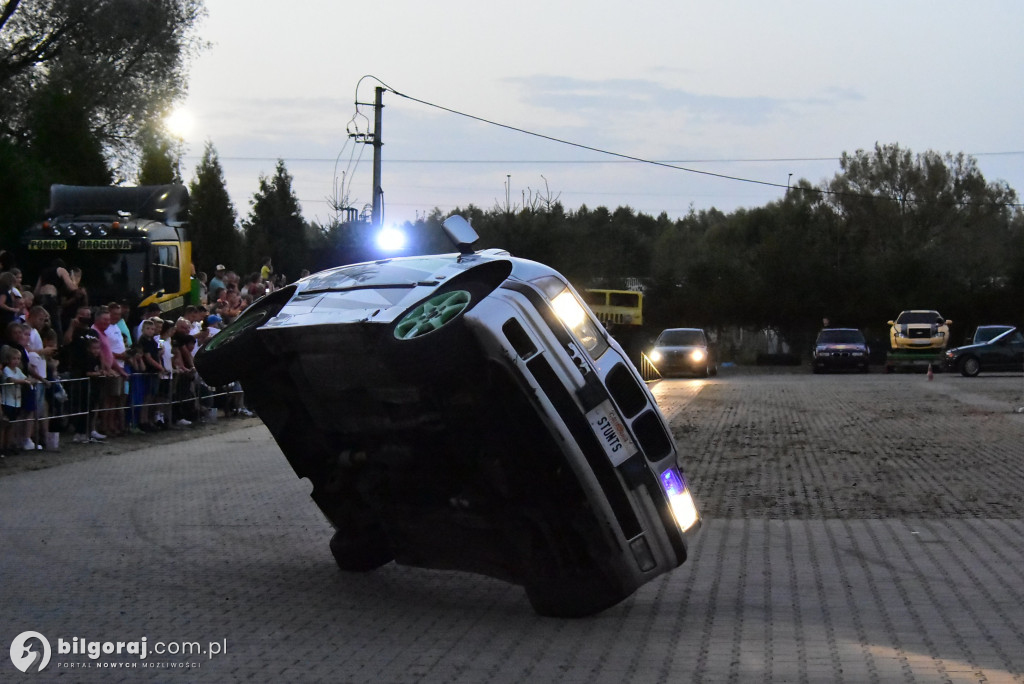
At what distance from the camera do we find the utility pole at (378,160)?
Result: 37503 millimetres

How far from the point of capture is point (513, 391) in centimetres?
694

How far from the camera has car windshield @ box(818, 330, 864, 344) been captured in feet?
156

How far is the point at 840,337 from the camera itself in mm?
47812

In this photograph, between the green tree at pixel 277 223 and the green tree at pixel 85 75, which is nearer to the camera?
the green tree at pixel 85 75

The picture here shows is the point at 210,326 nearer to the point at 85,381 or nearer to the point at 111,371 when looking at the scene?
the point at 111,371

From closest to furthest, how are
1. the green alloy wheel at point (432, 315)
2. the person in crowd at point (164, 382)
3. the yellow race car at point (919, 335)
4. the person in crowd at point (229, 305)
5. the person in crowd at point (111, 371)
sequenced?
the green alloy wheel at point (432, 315) < the person in crowd at point (111, 371) < the person in crowd at point (164, 382) < the person in crowd at point (229, 305) < the yellow race car at point (919, 335)

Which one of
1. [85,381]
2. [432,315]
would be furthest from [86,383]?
[432,315]

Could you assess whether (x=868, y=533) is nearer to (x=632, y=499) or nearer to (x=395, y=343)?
(x=632, y=499)

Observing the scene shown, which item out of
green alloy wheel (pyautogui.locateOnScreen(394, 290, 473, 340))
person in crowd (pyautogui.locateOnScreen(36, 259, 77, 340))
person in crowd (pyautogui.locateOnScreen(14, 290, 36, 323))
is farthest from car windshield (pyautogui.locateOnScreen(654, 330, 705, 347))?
green alloy wheel (pyautogui.locateOnScreen(394, 290, 473, 340))

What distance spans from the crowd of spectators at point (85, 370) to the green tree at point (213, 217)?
45263mm

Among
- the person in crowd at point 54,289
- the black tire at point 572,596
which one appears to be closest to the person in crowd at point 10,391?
the person in crowd at point 54,289

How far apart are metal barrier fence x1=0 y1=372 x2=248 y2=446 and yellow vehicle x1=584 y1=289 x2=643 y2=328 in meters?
34.7

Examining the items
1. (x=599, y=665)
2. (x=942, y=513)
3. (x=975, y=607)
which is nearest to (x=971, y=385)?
(x=942, y=513)

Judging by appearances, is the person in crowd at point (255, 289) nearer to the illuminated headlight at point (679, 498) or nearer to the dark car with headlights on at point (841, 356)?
the illuminated headlight at point (679, 498)
